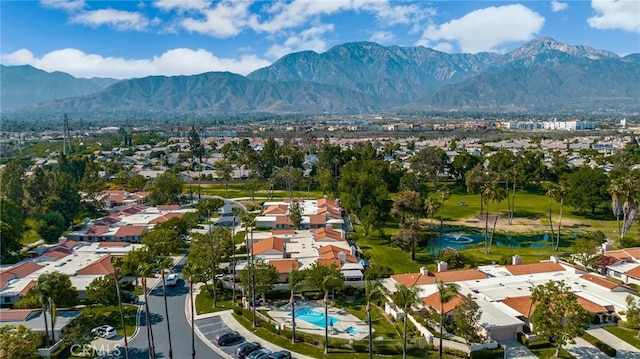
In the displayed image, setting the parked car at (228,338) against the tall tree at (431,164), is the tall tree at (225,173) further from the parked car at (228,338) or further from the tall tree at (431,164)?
the parked car at (228,338)

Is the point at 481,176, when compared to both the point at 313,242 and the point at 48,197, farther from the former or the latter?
the point at 48,197

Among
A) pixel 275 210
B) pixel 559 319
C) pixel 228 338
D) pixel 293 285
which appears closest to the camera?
pixel 559 319

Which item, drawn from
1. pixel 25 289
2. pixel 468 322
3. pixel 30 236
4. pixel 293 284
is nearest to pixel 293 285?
pixel 293 284

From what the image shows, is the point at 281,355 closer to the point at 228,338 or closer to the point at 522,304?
the point at 228,338

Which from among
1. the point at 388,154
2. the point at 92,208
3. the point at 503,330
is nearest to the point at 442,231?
the point at 503,330

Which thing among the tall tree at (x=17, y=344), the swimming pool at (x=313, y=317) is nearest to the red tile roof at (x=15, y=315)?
the tall tree at (x=17, y=344)
